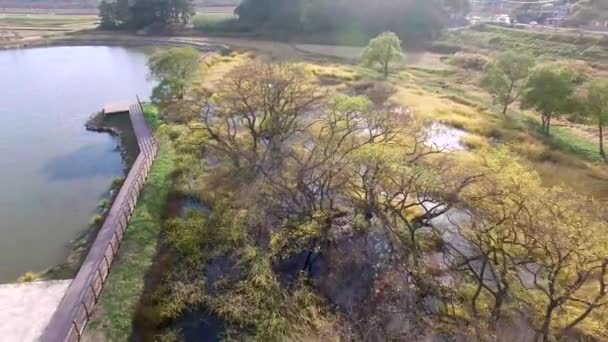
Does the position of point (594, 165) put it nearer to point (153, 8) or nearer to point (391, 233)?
point (391, 233)

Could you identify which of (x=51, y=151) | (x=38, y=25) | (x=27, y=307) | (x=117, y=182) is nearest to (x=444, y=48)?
(x=117, y=182)

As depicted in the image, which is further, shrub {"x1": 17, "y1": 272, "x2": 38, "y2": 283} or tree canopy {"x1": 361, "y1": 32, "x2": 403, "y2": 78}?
tree canopy {"x1": 361, "y1": 32, "x2": 403, "y2": 78}

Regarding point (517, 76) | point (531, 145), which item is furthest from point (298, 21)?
point (531, 145)

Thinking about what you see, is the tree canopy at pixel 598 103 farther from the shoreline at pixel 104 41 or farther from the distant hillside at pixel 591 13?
the shoreline at pixel 104 41

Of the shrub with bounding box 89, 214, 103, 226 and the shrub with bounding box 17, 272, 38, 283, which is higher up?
the shrub with bounding box 89, 214, 103, 226

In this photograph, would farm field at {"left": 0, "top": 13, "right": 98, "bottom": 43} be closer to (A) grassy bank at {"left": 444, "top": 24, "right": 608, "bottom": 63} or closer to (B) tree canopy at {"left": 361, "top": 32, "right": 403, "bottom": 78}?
(B) tree canopy at {"left": 361, "top": 32, "right": 403, "bottom": 78}

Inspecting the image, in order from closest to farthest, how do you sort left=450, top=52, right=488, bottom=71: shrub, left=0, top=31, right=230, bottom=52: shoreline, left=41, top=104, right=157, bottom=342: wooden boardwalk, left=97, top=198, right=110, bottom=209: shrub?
left=41, top=104, right=157, bottom=342: wooden boardwalk → left=97, top=198, right=110, bottom=209: shrub → left=450, top=52, right=488, bottom=71: shrub → left=0, top=31, right=230, bottom=52: shoreline

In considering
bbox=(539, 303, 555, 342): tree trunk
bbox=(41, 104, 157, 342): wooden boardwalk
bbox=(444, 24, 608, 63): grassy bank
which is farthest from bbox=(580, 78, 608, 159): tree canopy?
bbox=(41, 104, 157, 342): wooden boardwalk
